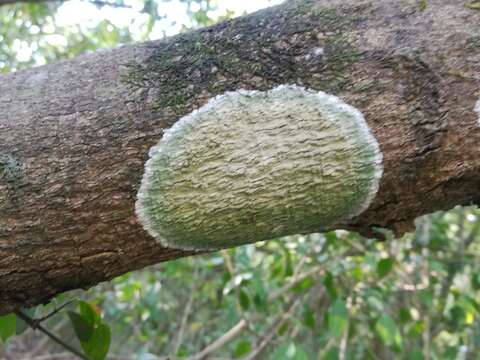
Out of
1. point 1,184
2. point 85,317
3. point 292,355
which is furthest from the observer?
point 292,355

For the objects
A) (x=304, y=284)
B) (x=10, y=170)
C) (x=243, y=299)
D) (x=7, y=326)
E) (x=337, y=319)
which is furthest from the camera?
(x=304, y=284)

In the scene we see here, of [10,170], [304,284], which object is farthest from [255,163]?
[304,284]

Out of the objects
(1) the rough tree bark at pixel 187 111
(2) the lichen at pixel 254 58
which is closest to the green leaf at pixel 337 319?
(1) the rough tree bark at pixel 187 111

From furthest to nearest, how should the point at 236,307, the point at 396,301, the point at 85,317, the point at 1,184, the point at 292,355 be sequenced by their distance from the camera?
1. the point at 396,301
2. the point at 236,307
3. the point at 292,355
4. the point at 85,317
5. the point at 1,184

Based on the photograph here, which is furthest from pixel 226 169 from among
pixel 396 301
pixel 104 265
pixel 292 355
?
pixel 396 301

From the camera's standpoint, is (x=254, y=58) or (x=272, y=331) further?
(x=272, y=331)

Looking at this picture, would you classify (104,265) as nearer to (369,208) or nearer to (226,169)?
(226,169)

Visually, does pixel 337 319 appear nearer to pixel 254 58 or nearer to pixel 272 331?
pixel 272 331
